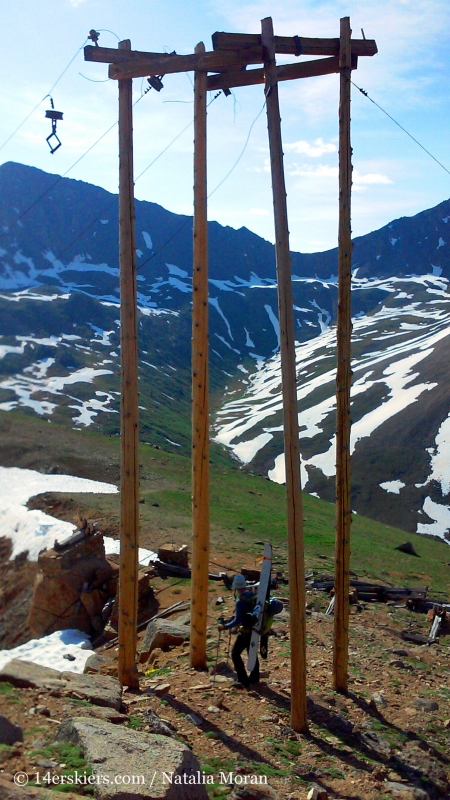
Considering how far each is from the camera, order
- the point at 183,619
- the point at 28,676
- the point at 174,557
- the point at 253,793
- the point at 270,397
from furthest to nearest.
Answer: the point at 270,397
the point at 174,557
the point at 183,619
the point at 28,676
the point at 253,793

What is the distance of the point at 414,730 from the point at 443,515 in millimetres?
70967

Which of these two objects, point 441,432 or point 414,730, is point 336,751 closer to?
point 414,730

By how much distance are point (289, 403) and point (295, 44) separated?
5869 millimetres

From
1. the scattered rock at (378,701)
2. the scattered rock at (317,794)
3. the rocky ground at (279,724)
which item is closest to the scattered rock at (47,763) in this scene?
the rocky ground at (279,724)

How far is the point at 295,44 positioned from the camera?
10.4 m

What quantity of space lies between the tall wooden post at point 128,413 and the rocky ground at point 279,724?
0.95 m

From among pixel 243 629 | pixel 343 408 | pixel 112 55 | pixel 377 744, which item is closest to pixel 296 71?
pixel 112 55

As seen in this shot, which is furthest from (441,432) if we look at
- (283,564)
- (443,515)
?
(283,564)

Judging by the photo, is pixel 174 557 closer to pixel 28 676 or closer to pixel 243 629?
pixel 243 629

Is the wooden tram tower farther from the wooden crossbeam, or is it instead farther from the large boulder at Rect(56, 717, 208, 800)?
the large boulder at Rect(56, 717, 208, 800)

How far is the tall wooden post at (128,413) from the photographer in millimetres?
10719

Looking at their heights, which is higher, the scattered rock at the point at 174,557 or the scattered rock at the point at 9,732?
the scattered rock at the point at 9,732

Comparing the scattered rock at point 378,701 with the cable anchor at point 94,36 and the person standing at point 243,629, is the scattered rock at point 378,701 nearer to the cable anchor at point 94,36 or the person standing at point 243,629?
the person standing at point 243,629

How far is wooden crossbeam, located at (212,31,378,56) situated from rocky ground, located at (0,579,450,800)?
10.2 metres
